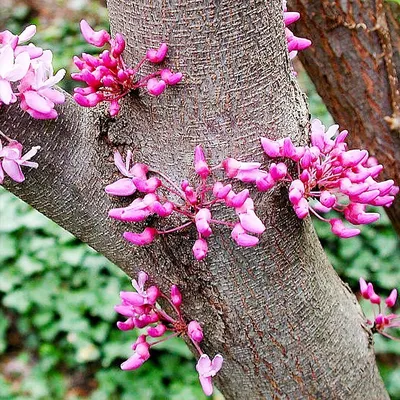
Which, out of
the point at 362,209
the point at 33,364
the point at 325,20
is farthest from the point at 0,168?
the point at 33,364

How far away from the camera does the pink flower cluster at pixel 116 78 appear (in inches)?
24.8

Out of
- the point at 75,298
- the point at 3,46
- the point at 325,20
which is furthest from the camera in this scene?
the point at 75,298

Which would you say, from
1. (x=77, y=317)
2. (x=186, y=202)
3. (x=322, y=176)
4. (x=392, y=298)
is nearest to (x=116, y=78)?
(x=186, y=202)

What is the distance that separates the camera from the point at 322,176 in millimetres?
690

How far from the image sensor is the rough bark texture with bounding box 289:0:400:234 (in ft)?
3.45

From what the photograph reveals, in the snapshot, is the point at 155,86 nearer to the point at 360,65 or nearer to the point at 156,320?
the point at 156,320

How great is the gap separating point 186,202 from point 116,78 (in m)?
0.16

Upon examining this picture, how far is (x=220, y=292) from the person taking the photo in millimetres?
707

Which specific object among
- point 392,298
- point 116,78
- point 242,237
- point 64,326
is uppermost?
point 116,78

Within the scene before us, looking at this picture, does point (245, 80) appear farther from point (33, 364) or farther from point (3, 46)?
point (33, 364)

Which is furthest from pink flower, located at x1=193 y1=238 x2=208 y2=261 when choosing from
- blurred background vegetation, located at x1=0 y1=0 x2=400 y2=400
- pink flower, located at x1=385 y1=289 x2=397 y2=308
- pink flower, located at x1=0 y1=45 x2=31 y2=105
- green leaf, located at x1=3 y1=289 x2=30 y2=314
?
green leaf, located at x1=3 y1=289 x2=30 y2=314

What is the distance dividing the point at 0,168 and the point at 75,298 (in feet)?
6.03

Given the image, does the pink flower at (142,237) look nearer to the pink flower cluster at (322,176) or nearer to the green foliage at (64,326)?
the pink flower cluster at (322,176)

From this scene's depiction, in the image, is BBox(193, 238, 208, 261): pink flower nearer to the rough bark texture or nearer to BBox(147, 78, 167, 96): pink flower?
BBox(147, 78, 167, 96): pink flower
